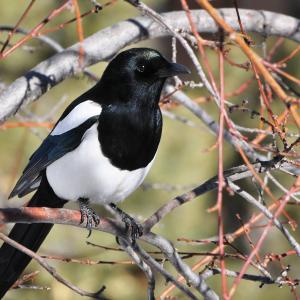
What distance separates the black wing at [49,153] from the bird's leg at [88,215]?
0.65 ft

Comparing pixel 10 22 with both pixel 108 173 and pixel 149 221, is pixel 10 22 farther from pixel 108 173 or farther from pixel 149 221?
pixel 149 221

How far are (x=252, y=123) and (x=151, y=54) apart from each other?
10.00 feet

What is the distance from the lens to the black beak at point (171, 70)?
8.27ft

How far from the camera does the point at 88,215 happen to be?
8.23ft

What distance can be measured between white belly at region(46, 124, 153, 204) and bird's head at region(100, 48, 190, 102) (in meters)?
0.18

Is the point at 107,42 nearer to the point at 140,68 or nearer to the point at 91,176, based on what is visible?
the point at 140,68

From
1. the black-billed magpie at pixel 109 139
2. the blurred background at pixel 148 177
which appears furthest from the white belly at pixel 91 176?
the blurred background at pixel 148 177

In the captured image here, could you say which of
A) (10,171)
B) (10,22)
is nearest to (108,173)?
(10,171)

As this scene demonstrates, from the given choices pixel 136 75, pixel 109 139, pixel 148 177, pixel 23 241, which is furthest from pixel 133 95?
pixel 148 177

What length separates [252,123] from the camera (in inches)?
220

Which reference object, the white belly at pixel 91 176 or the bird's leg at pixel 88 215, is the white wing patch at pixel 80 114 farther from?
the bird's leg at pixel 88 215

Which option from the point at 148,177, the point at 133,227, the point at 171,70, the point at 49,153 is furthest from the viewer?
the point at 148,177

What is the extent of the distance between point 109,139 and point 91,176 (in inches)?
6.0

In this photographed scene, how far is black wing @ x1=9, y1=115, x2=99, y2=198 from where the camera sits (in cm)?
272
